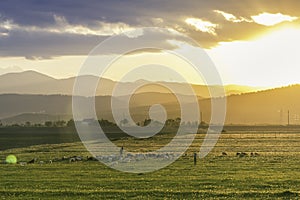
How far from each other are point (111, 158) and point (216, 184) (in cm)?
2618

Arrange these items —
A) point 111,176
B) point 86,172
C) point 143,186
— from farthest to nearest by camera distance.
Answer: point 86,172 < point 111,176 < point 143,186

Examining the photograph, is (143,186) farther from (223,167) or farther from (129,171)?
(223,167)

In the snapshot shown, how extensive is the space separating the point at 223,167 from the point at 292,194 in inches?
745

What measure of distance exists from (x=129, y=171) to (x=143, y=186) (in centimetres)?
1173

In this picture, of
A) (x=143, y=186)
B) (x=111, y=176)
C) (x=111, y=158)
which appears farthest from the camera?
(x=111, y=158)

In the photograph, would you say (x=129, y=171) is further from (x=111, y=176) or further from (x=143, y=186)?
(x=143, y=186)

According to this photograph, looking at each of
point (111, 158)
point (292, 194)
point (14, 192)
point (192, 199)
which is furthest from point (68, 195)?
point (111, 158)

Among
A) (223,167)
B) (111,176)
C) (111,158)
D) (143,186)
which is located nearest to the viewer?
(143,186)

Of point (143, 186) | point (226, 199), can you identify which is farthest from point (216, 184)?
point (226, 199)

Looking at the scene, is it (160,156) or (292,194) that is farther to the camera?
(160,156)

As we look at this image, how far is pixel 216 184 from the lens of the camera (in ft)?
115

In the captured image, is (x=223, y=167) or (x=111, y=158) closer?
(x=223, y=167)

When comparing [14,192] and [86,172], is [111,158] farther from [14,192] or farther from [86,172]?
[14,192]

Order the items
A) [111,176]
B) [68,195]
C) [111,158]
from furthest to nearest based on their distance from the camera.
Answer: [111,158]
[111,176]
[68,195]
